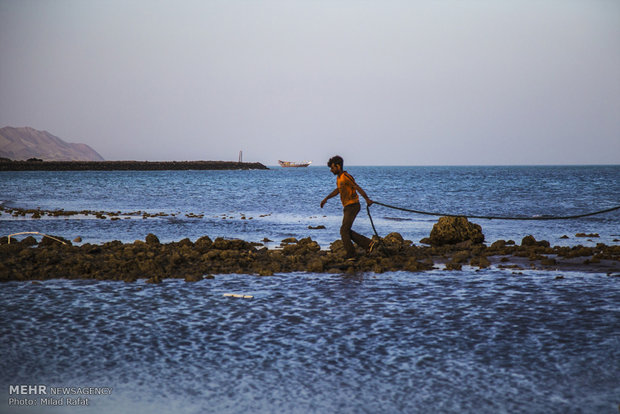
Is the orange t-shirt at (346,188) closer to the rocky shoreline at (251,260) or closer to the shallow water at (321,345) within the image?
the rocky shoreline at (251,260)

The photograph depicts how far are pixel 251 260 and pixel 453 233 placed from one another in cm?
661

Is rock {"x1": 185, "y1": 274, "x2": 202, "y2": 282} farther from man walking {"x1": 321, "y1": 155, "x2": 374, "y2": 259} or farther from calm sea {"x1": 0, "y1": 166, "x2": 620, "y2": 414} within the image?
man walking {"x1": 321, "y1": 155, "x2": 374, "y2": 259}

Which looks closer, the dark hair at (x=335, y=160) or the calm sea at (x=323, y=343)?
the calm sea at (x=323, y=343)

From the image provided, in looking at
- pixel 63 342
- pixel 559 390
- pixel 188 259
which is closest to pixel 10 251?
pixel 188 259

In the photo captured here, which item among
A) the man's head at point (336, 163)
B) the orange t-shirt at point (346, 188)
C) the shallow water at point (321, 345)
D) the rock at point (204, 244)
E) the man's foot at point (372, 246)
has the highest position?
the man's head at point (336, 163)

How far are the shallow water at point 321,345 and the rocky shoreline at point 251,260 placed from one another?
1.01 meters

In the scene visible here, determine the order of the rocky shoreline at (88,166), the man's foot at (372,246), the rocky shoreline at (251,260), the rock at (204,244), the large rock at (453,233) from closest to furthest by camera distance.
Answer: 1. the rocky shoreline at (251,260)
2. the man's foot at (372,246)
3. the rock at (204,244)
4. the large rock at (453,233)
5. the rocky shoreline at (88,166)

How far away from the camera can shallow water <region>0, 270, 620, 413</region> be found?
5145mm

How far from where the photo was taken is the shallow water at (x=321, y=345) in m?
5.14

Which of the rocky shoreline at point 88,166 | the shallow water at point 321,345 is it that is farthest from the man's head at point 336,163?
the rocky shoreline at point 88,166

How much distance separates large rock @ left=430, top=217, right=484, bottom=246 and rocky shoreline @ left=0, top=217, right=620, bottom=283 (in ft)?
2.26

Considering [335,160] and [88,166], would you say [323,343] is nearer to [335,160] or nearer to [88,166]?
[335,160]

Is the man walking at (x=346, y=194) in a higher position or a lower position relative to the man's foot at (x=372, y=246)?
higher

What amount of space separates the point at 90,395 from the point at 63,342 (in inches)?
72.3
